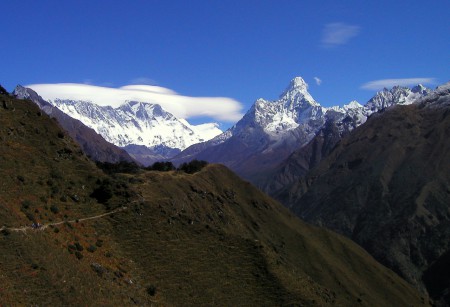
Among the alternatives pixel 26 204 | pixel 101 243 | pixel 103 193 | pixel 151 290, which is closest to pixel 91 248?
pixel 101 243

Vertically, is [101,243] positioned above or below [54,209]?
below

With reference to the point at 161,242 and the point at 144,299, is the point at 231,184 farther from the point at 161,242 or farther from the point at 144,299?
the point at 144,299

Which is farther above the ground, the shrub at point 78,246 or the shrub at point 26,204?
the shrub at point 26,204

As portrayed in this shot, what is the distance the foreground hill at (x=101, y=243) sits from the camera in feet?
165

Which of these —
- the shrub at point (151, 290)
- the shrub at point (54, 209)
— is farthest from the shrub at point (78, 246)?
the shrub at point (151, 290)

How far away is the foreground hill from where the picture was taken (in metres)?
50.4

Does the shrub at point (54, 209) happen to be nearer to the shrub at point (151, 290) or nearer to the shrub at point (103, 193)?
the shrub at point (103, 193)

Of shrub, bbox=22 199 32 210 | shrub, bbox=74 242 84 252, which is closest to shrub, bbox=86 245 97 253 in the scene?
shrub, bbox=74 242 84 252

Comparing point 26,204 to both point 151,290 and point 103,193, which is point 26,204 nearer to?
point 103,193

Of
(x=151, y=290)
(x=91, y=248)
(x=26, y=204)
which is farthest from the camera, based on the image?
(x=26, y=204)

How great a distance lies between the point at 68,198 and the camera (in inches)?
2844

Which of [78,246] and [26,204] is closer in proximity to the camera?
[78,246]

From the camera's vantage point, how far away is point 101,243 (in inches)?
2547

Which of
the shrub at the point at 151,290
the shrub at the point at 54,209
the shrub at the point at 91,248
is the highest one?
the shrub at the point at 54,209
